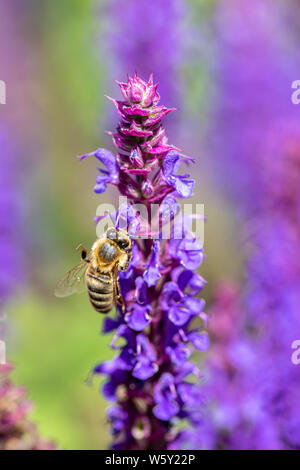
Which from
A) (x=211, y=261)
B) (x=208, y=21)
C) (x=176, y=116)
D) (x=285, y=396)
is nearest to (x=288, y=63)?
(x=208, y=21)

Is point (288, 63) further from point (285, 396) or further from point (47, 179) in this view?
point (285, 396)

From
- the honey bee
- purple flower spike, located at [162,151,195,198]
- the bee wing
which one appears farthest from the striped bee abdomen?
purple flower spike, located at [162,151,195,198]

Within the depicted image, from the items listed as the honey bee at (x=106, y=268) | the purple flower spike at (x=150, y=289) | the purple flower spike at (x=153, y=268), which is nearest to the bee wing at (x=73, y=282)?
the honey bee at (x=106, y=268)

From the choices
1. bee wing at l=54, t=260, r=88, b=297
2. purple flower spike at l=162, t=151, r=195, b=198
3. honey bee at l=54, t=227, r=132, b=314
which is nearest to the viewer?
purple flower spike at l=162, t=151, r=195, b=198

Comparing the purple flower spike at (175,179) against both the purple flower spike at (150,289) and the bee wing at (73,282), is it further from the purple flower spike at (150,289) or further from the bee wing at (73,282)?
the bee wing at (73,282)

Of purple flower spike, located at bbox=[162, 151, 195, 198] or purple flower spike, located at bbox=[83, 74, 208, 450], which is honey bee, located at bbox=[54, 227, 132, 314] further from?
purple flower spike, located at bbox=[162, 151, 195, 198]

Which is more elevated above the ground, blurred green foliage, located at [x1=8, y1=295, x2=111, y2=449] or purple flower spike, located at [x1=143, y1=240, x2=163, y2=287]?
purple flower spike, located at [x1=143, y1=240, x2=163, y2=287]
